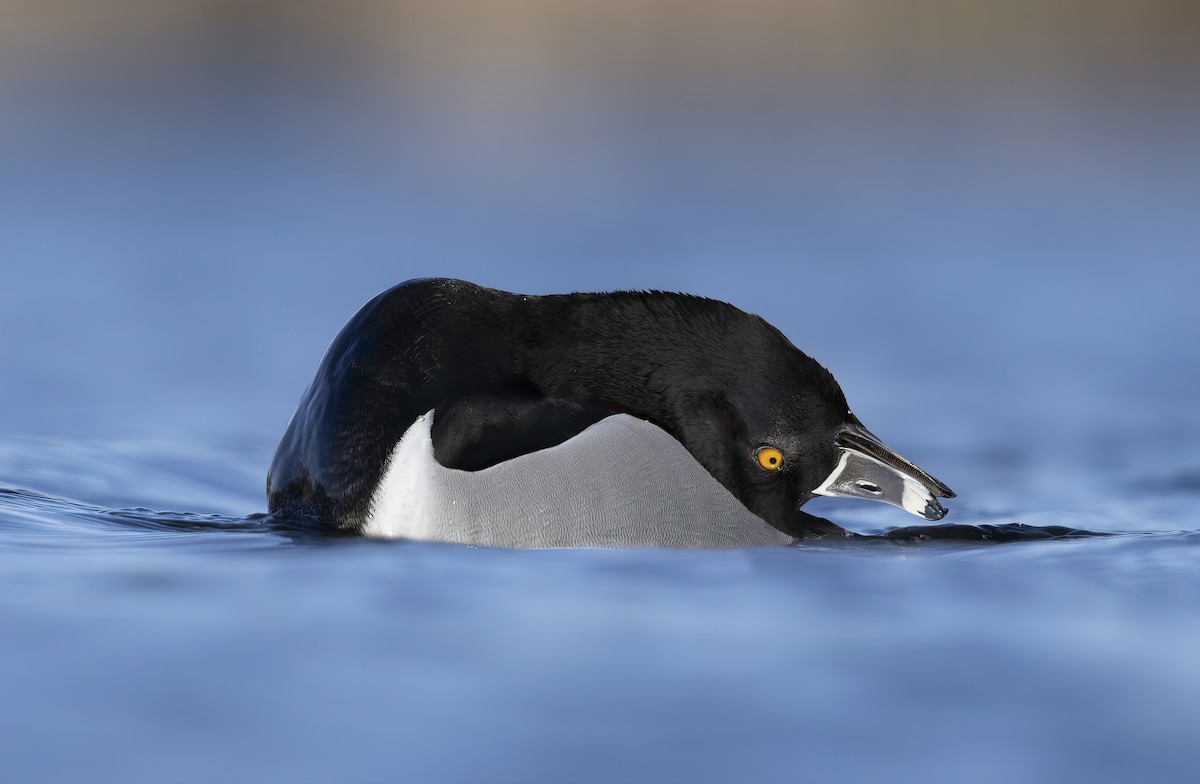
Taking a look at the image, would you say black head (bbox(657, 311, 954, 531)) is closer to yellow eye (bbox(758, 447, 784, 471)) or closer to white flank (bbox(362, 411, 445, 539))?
yellow eye (bbox(758, 447, 784, 471))

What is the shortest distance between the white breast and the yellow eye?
Result: 390 millimetres

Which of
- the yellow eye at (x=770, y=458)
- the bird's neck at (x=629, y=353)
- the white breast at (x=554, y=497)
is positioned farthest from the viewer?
the yellow eye at (x=770, y=458)

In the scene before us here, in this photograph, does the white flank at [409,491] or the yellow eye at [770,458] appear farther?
the yellow eye at [770,458]

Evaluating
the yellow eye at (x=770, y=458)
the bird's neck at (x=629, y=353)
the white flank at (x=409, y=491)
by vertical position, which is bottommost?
the white flank at (x=409, y=491)

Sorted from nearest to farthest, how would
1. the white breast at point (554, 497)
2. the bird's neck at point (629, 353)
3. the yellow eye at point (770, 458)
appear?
1. the white breast at point (554, 497)
2. the bird's neck at point (629, 353)
3. the yellow eye at point (770, 458)

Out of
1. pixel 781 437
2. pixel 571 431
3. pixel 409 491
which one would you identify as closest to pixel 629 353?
pixel 571 431

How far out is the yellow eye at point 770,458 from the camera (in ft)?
21.4

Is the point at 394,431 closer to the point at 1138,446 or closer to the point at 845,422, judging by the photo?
the point at 845,422

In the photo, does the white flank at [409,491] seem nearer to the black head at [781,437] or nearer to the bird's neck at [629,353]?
the bird's neck at [629,353]

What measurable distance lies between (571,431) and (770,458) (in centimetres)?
82

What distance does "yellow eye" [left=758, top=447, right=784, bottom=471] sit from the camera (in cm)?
653

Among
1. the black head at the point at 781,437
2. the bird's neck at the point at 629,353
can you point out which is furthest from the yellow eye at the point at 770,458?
the bird's neck at the point at 629,353

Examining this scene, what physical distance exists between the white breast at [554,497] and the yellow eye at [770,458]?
390 mm

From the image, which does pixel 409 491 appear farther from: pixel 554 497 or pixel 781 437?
pixel 781 437
